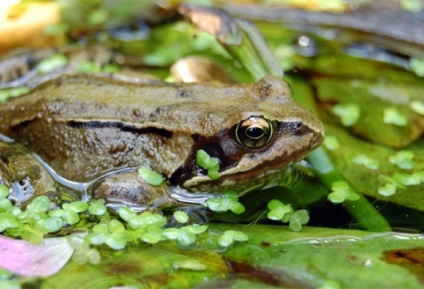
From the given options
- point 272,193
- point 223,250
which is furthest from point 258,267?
point 272,193

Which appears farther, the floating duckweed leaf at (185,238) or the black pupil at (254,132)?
the black pupil at (254,132)

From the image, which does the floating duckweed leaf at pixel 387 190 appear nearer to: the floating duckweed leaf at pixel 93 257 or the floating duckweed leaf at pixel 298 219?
the floating duckweed leaf at pixel 298 219

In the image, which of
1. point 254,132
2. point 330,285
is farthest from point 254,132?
Answer: point 330,285

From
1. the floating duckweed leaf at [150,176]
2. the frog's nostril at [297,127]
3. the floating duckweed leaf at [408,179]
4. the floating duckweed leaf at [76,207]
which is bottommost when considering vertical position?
the floating duckweed leaf at [76,207]

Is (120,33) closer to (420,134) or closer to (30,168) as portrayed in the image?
(30,168)

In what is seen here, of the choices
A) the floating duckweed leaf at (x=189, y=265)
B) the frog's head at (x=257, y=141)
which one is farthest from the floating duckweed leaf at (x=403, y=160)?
the floating duckweed leaf at (x=189, y=265)

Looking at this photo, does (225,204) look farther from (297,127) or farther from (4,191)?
(4,191)
